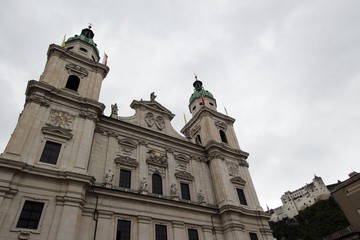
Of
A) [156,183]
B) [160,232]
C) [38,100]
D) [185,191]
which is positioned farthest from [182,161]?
[38,100]

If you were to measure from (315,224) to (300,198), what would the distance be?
1198 inches

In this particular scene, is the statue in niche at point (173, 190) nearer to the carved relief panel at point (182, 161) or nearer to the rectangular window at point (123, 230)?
the carved relief panel at point (182, 161)

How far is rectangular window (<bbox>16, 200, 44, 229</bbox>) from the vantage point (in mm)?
13977

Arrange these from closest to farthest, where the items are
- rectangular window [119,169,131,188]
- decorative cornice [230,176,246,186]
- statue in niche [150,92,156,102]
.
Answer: rectangular window [119,169,131,188] < decorative cornice [230,176,246,186] < statue in niche [150,92,156,102]

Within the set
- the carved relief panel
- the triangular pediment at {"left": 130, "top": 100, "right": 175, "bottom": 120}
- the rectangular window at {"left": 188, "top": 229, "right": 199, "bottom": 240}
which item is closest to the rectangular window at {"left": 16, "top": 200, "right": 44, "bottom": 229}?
the rectangular window at {"left": 188, "top": 229, "right": 199, "bottom": 240}

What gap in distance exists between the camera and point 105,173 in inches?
776

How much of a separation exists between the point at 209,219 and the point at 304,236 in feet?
201

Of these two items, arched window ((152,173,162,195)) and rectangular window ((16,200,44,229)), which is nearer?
rectangular window ((16,200,44,229))

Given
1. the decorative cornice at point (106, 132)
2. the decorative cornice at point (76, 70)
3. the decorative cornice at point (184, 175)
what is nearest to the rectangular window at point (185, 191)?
the decorative cornice at point (184, 175)

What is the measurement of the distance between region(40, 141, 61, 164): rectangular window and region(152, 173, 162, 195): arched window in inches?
325

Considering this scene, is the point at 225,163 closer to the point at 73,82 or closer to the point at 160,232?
the point at 160,232

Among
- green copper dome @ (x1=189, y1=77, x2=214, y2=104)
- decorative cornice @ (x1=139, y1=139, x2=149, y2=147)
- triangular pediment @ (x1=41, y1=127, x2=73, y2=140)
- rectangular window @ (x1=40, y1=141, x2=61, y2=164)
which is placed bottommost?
rectangular window @ (x1=40, y1=141, x2=61, y2=164)

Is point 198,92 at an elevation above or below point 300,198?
below

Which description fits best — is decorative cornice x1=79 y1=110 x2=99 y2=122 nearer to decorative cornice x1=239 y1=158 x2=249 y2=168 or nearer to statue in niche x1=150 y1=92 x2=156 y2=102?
statue in niche x1=150 y1=92 x2=156 y2=102
